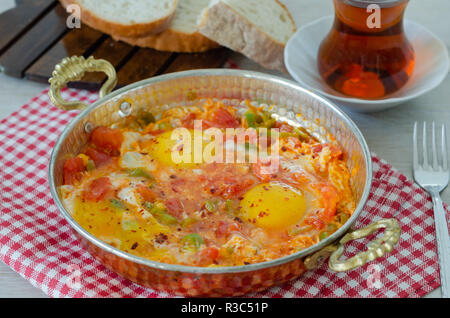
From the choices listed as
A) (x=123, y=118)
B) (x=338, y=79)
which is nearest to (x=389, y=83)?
(x=338, y=79)

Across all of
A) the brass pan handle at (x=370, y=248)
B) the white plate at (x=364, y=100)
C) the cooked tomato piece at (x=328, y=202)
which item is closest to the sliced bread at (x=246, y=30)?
the white plate at (x=364, y=100)

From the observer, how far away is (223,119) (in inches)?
136

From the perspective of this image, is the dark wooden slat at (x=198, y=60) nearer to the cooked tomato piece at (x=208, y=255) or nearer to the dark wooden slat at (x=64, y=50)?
the dark wooden slat at (x=64, y=50)

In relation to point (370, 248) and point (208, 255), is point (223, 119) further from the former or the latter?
point (370, 248)

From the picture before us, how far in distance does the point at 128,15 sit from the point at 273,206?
213 centimetres

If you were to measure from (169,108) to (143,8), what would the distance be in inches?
42.5

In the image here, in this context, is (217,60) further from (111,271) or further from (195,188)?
(111,271)

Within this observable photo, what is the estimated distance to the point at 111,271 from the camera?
109 inches

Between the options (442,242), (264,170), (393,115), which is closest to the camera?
(442,242)

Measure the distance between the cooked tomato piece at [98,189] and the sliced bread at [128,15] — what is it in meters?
1.60

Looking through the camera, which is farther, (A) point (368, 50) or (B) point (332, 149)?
(A) point (368, 50)

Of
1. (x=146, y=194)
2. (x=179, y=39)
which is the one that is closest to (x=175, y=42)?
(x=179, y=39)

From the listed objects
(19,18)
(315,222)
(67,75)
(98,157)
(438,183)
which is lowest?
(438,183)

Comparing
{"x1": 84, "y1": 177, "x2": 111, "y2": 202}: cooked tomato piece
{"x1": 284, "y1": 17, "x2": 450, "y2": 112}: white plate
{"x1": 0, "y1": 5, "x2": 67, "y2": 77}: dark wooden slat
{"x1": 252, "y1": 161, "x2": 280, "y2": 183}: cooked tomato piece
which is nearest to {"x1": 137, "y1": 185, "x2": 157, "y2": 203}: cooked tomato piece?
{"x1": 84, "y1": 177, "x2": 111, "y2": 202}: cooked tomato piece
